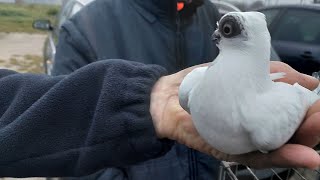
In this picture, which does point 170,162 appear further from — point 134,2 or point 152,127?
point 134,2

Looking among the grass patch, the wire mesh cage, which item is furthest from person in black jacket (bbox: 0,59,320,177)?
the grass patch

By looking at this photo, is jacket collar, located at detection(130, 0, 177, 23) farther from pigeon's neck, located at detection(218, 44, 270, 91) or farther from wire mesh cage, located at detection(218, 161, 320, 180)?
pigeon's neck, located at detection(218, 44, 270, 91)

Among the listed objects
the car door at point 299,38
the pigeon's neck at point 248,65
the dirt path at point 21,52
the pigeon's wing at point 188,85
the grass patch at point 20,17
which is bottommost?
the grass patch at point 20,17

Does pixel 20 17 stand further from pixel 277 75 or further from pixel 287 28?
pixel 277 75

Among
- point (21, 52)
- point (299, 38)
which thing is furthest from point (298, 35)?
point (21, 52)

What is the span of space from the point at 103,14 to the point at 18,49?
26.6 feet

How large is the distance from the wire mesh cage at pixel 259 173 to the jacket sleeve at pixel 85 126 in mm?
457

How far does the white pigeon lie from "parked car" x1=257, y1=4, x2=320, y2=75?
12.7ft

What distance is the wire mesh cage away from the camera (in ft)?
5.13

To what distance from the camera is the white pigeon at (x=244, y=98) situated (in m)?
0.84

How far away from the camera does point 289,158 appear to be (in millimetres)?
839

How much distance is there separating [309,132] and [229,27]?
0.25m

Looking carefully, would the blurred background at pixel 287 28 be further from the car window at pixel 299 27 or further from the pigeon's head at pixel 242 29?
the pigeon's head at pixel 242 29

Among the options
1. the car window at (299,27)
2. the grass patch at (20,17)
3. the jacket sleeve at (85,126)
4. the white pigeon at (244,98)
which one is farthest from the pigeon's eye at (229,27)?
the grass patch at (20,17)
